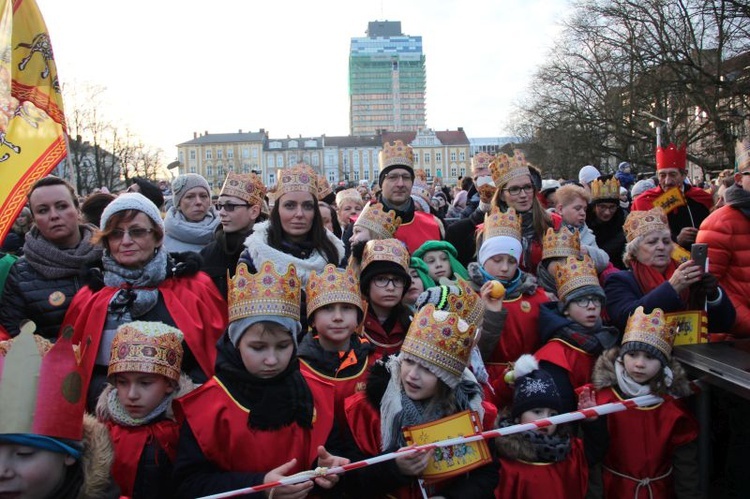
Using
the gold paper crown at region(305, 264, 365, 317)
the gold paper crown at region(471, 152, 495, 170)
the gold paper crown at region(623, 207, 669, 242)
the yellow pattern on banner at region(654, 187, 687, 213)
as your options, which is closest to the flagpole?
the gold paper crown at region(305, 264, 365, 317)

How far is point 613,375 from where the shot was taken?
3.71 metres

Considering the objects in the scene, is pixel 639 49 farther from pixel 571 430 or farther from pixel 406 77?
pixel 406 77

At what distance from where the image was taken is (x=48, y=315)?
12.2 ft

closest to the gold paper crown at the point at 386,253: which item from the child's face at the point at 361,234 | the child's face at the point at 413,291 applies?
the child's face at the point at 413,291

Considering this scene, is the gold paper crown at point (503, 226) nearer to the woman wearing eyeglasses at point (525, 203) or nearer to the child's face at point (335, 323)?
the woman wearing eyeglasses at point (525, 203)

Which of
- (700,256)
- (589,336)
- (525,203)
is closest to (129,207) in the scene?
(589,336)

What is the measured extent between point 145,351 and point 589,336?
112 inches

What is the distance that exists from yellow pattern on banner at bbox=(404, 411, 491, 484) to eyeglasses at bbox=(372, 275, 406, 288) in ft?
4.27

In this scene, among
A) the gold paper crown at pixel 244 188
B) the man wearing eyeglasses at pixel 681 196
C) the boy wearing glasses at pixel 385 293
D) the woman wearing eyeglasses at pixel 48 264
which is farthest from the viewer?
the man wearing eyeglasses at pixel 681 196

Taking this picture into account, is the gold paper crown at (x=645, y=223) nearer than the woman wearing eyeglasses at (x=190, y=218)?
→ Yes

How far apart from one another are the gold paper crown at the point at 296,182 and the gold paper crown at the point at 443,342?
1.88m

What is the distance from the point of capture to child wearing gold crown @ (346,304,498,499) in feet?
9.93

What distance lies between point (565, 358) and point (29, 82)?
5377 mm

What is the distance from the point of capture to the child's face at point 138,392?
3.08 metres
